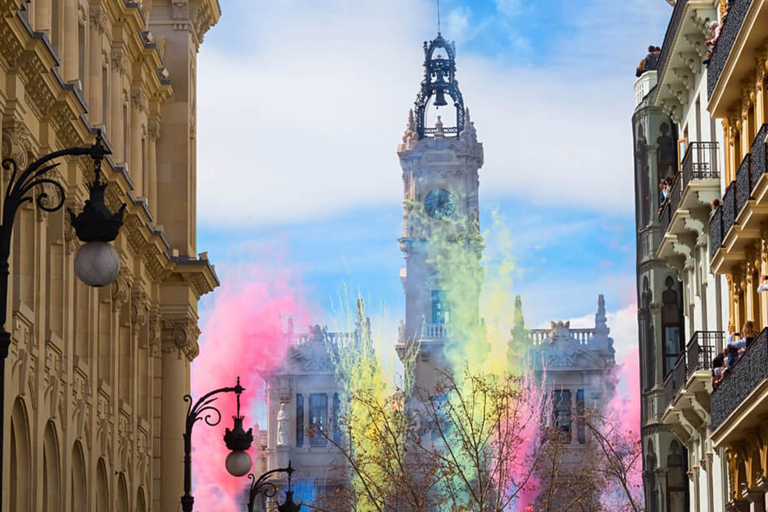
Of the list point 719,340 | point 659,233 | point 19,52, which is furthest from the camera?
point 659,233

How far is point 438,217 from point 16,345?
7922 centimetres

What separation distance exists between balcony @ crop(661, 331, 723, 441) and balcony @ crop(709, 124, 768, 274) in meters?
3.32

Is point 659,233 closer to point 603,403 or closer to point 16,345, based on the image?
point 16,345

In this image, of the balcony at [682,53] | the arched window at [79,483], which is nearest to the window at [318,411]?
the balcony at [682,53]

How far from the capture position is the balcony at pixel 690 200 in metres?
41.5

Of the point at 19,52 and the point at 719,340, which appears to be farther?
the point at 719,340

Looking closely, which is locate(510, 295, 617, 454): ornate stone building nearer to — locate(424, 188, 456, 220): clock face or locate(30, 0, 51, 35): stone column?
locate(424, 188, 456, 220): clock face

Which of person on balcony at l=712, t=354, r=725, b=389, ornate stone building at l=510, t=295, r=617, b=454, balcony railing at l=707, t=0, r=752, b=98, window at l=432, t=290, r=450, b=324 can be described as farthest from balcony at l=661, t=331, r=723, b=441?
window at l=432, t=290, r=450, b=324

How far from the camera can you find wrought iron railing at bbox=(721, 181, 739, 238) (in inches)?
1364

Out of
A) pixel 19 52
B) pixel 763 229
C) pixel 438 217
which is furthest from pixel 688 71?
pixel 438 217

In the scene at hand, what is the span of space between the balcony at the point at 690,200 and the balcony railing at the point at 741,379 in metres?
7.05

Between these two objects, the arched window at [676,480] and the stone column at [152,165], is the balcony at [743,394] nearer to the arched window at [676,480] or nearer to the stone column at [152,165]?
the arched window at [676,480]

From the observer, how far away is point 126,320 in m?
45.1

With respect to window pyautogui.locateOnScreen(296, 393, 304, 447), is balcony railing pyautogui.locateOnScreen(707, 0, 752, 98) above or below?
below
